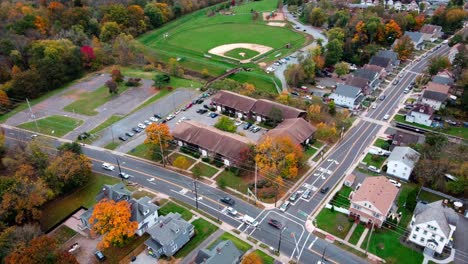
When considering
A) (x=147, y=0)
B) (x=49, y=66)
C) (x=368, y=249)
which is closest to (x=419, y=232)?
(x=368, y=249)

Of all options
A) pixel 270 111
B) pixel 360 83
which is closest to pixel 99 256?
pixel 270 111

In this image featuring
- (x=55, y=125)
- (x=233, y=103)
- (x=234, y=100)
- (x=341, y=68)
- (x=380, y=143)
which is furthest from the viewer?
(x=341, y=68)

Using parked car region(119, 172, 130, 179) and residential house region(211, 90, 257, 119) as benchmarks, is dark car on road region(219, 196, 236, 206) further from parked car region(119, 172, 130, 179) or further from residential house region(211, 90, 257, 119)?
residential house region(211, 90, 257, 119)

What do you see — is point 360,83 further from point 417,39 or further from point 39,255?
point 39,255

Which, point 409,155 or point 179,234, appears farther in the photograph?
point 409,155

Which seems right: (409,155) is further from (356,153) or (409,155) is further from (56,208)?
(56,208)
